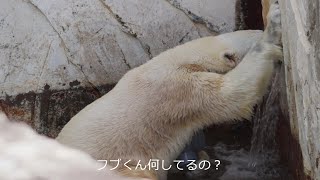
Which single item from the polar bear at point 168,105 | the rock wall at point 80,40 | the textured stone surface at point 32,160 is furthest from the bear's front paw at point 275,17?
the textured stone surface at point 32,160

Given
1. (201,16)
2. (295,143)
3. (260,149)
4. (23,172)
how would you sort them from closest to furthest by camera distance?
(23,172) < (295,143) < (260,149) < (201,16)

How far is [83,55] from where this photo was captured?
4.80 m

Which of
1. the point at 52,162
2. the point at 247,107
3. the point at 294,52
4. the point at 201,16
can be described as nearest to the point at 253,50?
the point at 247,107

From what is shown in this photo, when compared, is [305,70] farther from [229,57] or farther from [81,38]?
[81,38]

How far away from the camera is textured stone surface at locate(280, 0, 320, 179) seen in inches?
100

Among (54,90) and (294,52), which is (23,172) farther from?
(54,90)

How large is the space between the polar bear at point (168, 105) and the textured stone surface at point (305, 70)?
9.6 inches

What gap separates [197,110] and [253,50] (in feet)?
1.61

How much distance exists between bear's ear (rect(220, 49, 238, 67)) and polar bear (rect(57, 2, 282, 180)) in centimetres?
10

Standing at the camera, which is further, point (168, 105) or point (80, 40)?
point (80, 40)

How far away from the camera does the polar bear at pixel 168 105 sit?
11.6 feet

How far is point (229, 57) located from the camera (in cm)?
381

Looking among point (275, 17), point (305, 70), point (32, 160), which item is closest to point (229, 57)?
point (275, 17)

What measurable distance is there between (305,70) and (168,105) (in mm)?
1054
